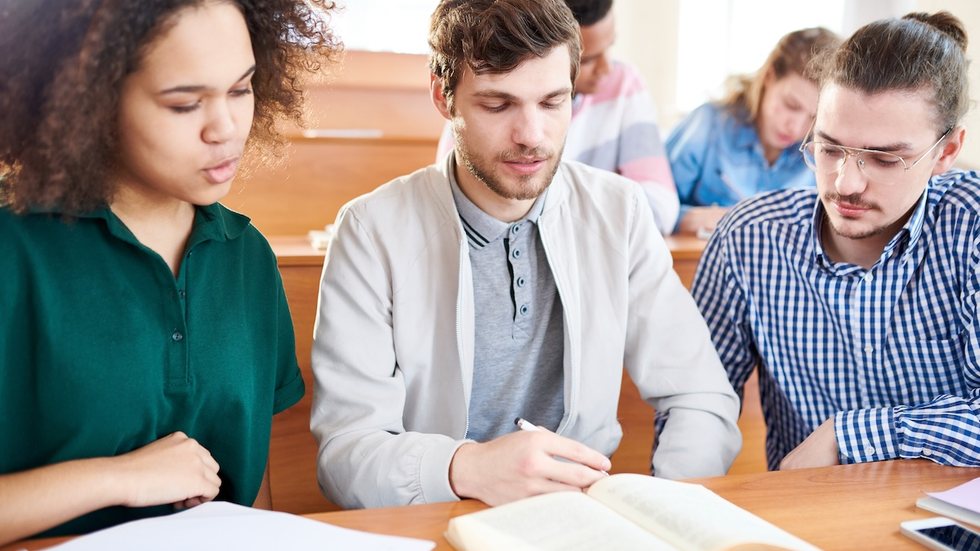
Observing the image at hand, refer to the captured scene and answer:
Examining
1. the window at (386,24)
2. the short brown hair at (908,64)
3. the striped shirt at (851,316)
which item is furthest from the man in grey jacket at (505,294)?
the window at (386,24)

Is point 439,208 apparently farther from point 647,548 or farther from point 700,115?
point 700,115

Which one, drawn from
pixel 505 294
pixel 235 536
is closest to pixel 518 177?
pixel 505 294

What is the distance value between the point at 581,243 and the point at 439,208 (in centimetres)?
22

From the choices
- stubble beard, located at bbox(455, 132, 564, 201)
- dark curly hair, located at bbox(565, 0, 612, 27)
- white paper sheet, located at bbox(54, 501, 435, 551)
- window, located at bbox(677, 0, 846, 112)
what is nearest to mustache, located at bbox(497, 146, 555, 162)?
stubble beard, located at bbox(455, 132, 564, 201)

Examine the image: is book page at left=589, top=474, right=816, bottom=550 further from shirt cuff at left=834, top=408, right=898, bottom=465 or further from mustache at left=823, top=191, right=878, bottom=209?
mustache at left=823, top=191, right=878, bottom=209

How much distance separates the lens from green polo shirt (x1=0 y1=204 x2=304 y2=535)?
0.97m

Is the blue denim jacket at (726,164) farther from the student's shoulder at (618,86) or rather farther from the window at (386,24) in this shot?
the window at (386,24)

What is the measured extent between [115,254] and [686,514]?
2.17 ft

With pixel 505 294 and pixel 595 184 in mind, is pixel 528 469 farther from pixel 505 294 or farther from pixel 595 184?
pixel 595 184

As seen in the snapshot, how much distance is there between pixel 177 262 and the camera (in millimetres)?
1080

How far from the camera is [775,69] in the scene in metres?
2.56

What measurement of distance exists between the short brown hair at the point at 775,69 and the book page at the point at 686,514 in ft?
5.75

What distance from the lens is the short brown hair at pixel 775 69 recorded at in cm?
250

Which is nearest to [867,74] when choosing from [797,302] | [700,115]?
[797,302]
